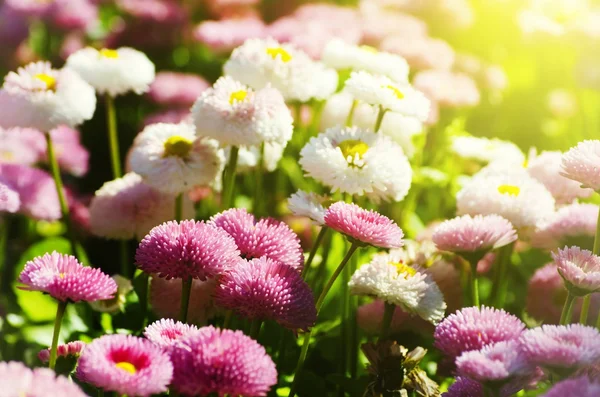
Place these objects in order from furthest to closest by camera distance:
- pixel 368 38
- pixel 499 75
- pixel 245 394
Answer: pixel 499 75 < pixel 368 38 < pixel 245 394

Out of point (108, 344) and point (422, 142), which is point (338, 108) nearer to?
point (422, 142)

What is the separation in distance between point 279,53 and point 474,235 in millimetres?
442

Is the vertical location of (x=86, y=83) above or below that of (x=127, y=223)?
above

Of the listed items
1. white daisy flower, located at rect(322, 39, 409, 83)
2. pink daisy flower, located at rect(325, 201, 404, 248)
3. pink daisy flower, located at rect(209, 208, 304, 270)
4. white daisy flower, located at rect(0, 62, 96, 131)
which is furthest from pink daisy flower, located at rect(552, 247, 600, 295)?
white daisy flower, located at rect(0, 62, 96, 131)

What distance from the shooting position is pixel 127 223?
129 cm

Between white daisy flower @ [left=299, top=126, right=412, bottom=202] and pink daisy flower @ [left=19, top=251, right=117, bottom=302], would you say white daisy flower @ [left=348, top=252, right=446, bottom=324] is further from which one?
pink daisy flower @ [left=19, top=251, right=117, bottom=302]

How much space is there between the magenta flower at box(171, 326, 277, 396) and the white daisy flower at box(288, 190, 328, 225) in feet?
0.81

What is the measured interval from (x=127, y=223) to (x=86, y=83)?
215mm

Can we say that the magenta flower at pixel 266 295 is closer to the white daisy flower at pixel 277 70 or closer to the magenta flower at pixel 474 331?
the magenta flower at pixel 474 331

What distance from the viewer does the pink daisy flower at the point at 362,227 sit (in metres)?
0.83

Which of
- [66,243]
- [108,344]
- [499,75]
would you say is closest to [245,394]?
[108,344]

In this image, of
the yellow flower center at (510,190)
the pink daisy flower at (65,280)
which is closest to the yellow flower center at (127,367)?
the pink daisy flower at (65,280)

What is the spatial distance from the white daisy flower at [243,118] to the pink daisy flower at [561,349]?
46 centimetres

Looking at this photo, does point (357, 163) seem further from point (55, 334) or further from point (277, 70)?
point (55, 334)
